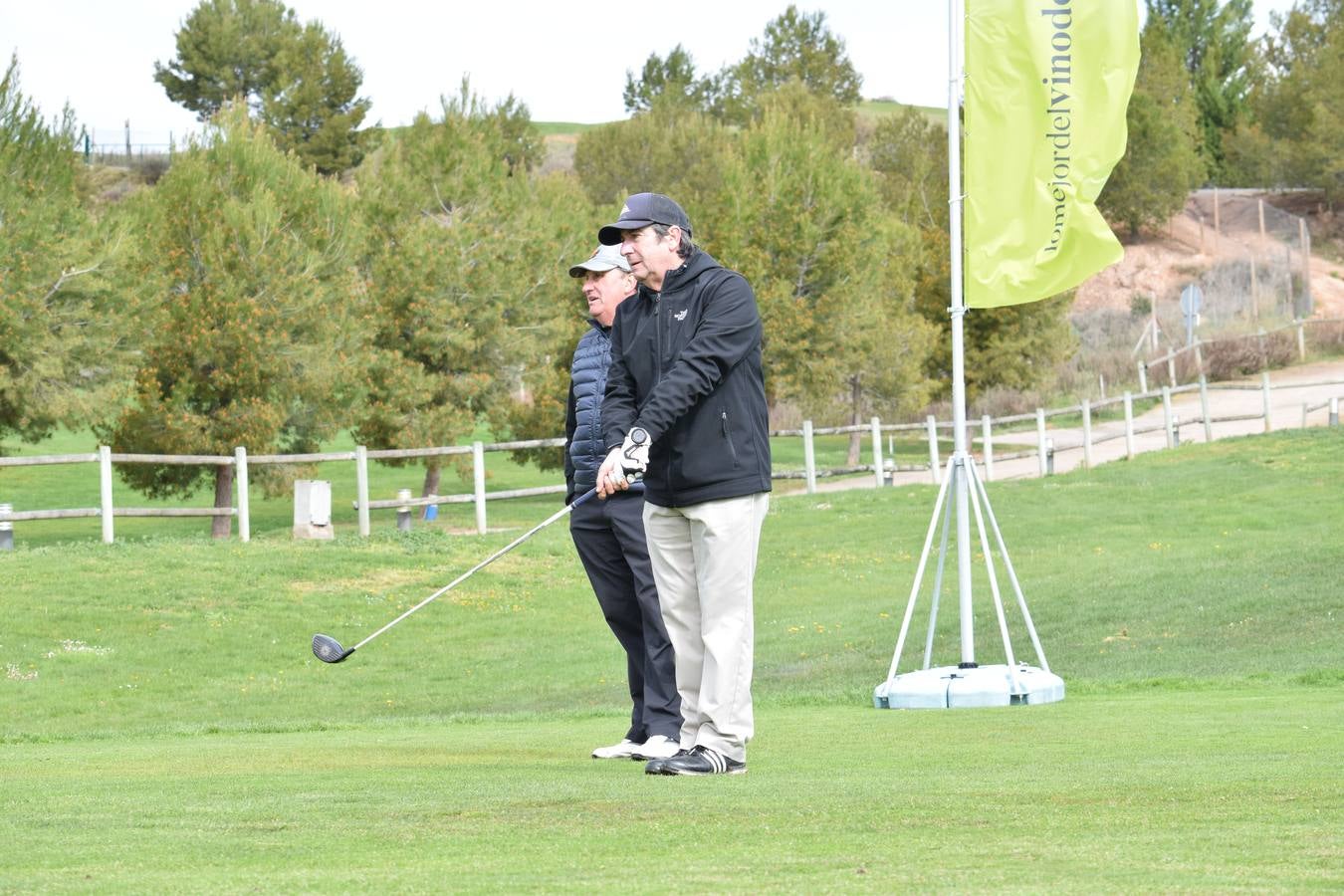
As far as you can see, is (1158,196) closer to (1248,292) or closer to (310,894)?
(1248,292)

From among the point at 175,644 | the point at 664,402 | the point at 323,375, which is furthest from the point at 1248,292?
the point at 664,402

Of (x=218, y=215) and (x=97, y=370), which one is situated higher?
(x=218, y=215)

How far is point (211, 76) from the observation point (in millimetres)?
81500

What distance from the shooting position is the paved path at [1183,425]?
4216 cm

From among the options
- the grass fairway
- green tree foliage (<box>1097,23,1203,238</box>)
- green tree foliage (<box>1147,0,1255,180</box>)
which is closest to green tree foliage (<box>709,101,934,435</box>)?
the grass fairway

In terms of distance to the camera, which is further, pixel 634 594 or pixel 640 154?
pixel 640 154

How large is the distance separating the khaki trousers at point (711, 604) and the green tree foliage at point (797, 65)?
8309 centimetres

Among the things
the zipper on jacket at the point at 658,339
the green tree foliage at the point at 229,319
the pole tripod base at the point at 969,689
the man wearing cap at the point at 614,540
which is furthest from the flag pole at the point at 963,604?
the green tree foliage at the point at 229,319

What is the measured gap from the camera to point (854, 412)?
4703 cm

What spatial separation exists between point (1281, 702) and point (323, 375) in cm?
2350

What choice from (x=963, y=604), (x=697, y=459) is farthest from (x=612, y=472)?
(x=963, y=604)

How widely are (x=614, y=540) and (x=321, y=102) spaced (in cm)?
7525

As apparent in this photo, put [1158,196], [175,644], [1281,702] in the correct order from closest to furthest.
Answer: [1281,702] → [175,644] → [1158,196]

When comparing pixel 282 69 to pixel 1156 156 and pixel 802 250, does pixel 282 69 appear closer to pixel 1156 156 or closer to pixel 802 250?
pixel 1156 156
